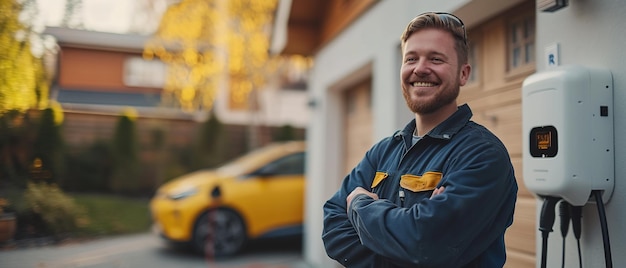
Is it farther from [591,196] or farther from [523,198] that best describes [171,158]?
[591,196]

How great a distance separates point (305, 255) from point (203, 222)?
4.22 ft

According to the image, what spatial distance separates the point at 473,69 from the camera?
114 inches

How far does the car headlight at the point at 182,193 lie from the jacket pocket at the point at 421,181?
521 centimetres

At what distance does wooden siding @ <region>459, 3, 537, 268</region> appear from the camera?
237cm

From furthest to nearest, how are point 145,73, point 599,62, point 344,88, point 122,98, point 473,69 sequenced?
point 145,73
point 122,98
point 344,88
point 473,69
point 599,62

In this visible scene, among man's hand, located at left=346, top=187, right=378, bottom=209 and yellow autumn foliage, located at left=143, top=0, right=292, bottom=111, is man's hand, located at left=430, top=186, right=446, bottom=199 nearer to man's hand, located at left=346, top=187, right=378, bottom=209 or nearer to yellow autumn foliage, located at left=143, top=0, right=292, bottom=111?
man's hand, located at left=346, top=187, right=378, bottom=209

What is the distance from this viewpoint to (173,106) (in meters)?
10.5

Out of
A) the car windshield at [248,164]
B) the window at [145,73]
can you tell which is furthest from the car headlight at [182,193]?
the window at [145,73]

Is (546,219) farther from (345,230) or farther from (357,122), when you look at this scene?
(357,122)

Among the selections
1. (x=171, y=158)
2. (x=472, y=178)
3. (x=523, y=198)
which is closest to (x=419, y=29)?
(x=472, y=178)

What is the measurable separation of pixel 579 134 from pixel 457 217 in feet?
2.57

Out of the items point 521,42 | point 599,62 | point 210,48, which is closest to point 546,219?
point 599,62

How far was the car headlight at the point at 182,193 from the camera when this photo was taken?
6254mm

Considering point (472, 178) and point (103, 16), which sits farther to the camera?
point (103, 16)
